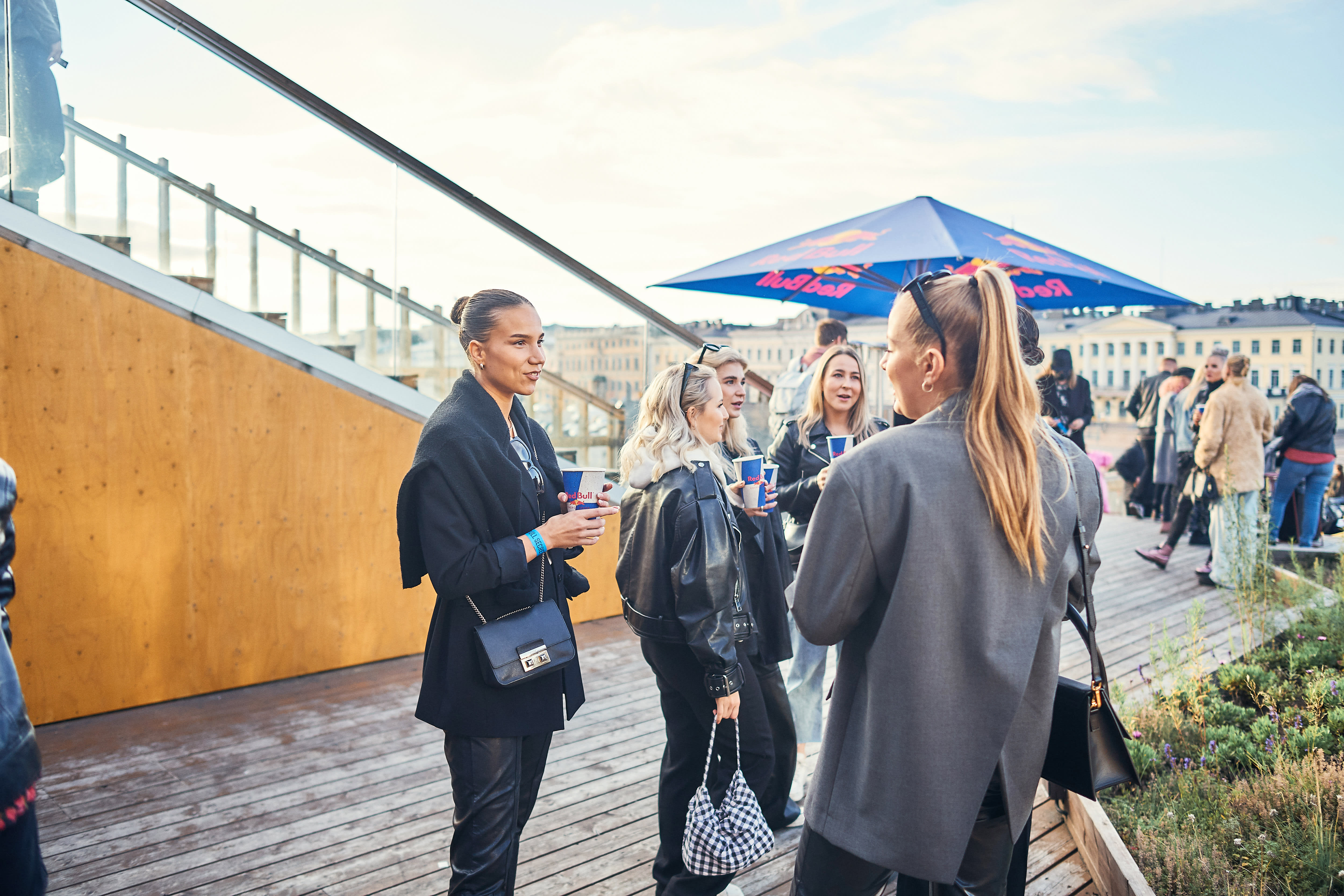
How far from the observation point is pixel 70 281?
3.92 metres

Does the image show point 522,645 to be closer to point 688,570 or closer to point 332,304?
point 688,570

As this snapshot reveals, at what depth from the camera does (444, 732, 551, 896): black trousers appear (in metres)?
2.12

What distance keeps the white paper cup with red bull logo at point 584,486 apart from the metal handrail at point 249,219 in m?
1.87

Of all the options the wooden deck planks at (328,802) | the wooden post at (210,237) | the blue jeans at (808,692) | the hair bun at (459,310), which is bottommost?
the wooden deck planks at (328,802)

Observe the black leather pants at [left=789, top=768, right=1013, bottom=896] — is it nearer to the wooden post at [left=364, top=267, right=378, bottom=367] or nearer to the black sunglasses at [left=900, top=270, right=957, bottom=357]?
the black sunglasses at [left=900, top=270, right=957, bottom=357]

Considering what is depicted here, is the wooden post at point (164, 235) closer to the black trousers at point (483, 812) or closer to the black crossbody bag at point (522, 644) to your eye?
the black crossbody bag at point (522, 644)

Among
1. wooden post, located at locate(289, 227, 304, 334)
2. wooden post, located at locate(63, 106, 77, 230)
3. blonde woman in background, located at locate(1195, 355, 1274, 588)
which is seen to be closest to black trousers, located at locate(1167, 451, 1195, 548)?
blonde woman in background, located at locate(1195, 355, 1274, 588)

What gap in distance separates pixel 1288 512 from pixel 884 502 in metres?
8.84

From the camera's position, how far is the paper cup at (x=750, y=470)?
2.82m

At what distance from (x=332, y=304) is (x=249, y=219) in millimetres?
656

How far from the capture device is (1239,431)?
6.74 m

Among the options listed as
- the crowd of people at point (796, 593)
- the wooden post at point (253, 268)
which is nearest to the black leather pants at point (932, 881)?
the crowd of people at point (796, 593)

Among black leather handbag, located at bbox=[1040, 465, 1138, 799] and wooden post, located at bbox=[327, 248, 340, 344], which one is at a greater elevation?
wooden post, located at bbox=[327, 248, 340, 344]

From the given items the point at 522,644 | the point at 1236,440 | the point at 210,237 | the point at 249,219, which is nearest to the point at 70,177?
the point at 210,237
